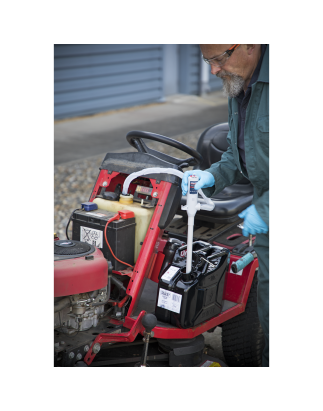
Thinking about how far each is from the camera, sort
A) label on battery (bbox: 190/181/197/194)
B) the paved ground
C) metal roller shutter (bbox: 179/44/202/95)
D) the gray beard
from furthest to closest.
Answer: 1. metal roller shutter (bbox: 179/44/202/95)
2. the paved ground
3. label on battery (bbox: 190/181/197/194)
4. the gray beard

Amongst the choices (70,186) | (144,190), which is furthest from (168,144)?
(70,186)

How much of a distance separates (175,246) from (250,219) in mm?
611

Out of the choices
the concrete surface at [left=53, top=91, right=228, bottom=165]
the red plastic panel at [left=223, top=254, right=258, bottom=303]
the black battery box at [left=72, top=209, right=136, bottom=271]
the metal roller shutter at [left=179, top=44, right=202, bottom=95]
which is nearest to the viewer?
the black battery box at [left=72, top=209, right=136, bottom=271]

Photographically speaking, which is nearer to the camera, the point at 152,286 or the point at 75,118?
the point at 152,286

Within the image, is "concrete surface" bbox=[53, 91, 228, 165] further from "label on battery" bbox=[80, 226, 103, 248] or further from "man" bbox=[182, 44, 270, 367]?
"man" bbox=[182, 44, 270, 367]

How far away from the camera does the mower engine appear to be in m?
2.14

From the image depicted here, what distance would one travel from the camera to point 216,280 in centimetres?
246

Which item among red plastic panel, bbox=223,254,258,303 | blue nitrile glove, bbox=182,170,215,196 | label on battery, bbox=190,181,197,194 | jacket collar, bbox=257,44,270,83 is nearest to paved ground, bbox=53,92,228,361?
red plastic panel, bbox=223,254,258,303

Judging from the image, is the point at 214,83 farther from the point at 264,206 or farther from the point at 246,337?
the point at 264,206

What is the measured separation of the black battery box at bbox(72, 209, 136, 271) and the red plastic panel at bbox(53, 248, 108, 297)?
0.66ft

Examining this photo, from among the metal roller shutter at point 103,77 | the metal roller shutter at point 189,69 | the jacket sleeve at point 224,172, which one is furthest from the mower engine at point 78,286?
the metal roller shutter at point 189,69

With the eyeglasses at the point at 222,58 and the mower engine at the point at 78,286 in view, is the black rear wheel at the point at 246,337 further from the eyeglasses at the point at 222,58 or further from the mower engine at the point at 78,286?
the eyeglasses at the point at 222,58
